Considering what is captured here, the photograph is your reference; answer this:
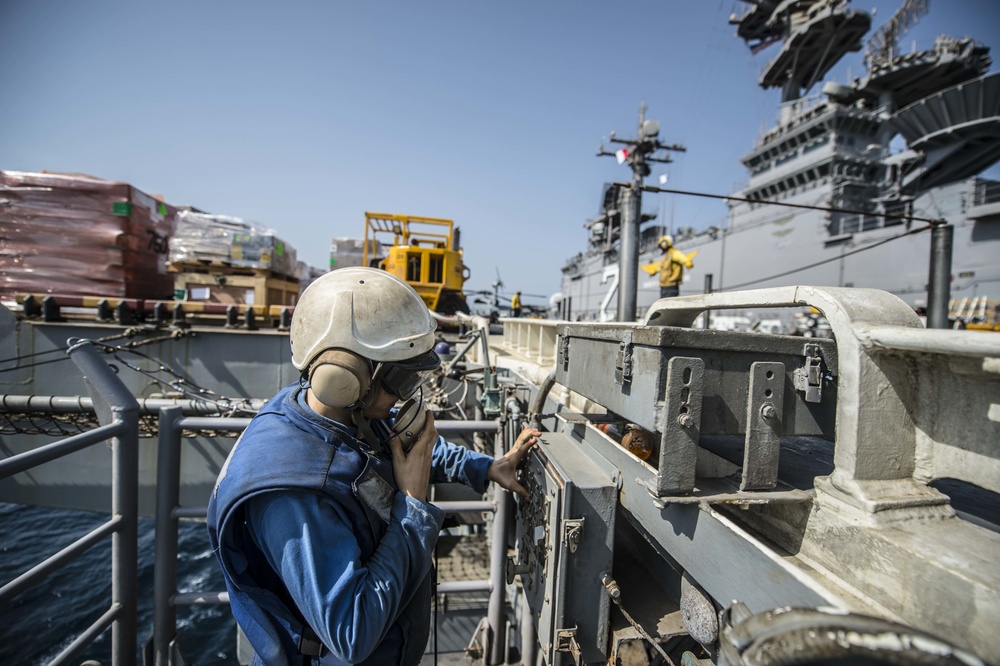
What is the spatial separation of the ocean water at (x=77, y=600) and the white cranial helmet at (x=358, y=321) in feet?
16.7

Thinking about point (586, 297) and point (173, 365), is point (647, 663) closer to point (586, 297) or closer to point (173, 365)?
point (173, 365)

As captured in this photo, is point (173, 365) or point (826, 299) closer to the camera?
point (826, 299)

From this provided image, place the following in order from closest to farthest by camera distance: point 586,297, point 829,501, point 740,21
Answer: point 829,501 → point 740,21 → point 586,297

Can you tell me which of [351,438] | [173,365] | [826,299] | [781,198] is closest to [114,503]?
[351,438]

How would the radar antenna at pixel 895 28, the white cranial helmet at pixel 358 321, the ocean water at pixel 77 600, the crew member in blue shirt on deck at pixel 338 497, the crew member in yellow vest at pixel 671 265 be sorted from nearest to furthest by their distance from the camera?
the crew member in blue shirt on deck at pixel 338 497 → the white cranial helmet at pixel 358 321 → the ocean water at pixel 77 600 → the crew member in yellow vest at pixel 671 265 → the radar antenna at pixel 895 28

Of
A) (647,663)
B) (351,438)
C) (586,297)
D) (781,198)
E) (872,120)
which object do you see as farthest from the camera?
(586,297)

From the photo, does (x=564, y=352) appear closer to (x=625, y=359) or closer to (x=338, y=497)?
(x=625, y=359)

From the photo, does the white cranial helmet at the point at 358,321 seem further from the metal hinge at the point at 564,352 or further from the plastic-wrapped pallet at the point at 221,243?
the plastic-wrapped pallet at the point at 221,243

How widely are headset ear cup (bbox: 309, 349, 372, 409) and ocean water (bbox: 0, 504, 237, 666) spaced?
5077 mm

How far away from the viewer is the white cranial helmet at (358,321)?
1.36m

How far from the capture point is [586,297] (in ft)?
112

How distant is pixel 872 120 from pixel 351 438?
1170 inches

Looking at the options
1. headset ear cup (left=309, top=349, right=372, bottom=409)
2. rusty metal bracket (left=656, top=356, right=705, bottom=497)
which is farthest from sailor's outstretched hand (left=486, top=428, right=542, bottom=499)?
headset ear cup (left=309, top=349, right=372, bottom=409)

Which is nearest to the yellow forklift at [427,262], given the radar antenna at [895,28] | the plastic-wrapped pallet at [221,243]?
the plastic-wrapped pallet at [221,243]
